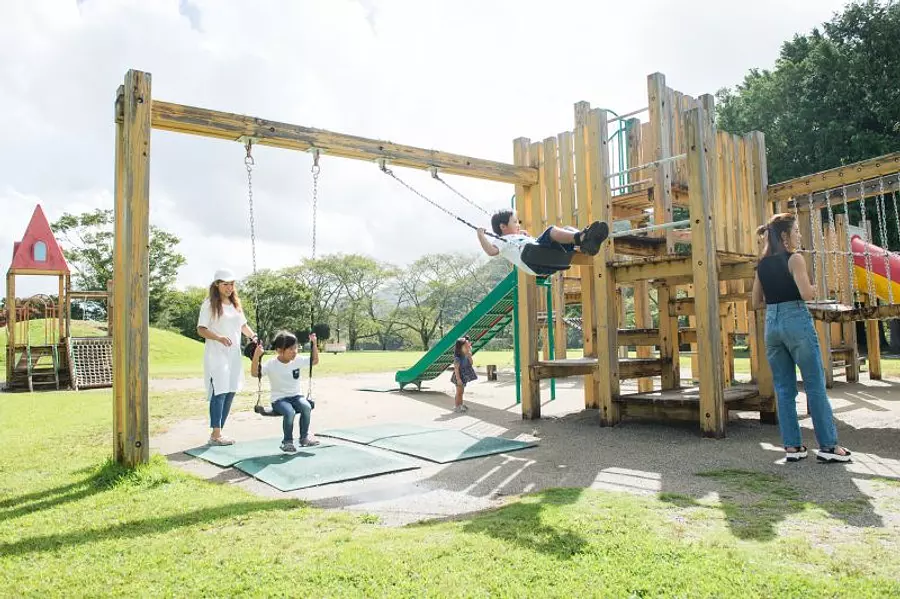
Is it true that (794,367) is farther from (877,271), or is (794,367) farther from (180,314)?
(180,314)

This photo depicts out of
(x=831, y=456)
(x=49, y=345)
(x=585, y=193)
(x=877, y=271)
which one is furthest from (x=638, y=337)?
(x=49, y=345)

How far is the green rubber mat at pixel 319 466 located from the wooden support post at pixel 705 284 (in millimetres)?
3373

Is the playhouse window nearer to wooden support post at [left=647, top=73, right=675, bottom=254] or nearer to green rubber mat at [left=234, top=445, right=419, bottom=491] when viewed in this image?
green rubber mat at [left=234, top=445, right=419, bottom=491]

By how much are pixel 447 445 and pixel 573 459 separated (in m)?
1.48

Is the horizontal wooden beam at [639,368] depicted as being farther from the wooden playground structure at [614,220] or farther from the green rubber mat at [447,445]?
the green rubber mat at [447,445]

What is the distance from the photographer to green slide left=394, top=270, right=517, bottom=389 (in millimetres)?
11215

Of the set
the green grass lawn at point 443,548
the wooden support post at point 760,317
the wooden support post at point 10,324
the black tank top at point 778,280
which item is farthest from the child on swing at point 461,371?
the wooden support post at point 10,324

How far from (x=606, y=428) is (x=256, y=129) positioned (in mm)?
5374

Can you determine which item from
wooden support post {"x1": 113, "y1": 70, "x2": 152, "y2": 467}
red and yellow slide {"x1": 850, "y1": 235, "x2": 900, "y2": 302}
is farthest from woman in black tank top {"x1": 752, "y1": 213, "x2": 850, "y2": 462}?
red and yellow slide {"x1": 850, "y1": 235, "x2": 900, "y2": 302}

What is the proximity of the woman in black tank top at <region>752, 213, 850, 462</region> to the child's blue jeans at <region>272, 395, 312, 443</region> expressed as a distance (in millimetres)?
4444

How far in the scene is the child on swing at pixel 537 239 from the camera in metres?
5.95

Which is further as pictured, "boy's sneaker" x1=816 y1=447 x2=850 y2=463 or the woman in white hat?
the woman in white hat

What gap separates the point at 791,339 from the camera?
5.44 meters

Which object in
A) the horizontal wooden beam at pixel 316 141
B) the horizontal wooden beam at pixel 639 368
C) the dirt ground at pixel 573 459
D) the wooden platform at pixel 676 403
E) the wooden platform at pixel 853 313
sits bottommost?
the dirt ground at pixel 573 459
